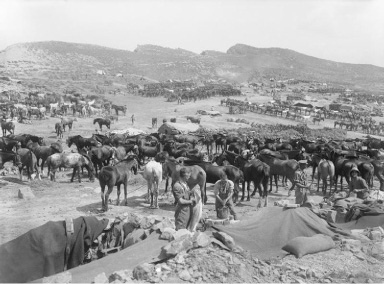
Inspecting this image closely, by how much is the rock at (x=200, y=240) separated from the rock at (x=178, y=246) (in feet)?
0.34

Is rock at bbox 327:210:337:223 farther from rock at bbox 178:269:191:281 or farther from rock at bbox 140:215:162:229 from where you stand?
rock at bbox 178:269:191:281

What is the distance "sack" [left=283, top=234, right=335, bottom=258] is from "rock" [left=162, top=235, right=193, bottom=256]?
9.83 feet

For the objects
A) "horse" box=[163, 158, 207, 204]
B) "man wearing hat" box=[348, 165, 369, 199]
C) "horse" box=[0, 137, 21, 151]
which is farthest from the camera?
"horse" box=[0, 137, 21, 151]

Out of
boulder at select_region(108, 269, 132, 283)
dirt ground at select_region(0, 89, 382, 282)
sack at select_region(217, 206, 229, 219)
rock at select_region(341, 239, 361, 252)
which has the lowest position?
dirt ground at select_region(0, 89, 382, 282)

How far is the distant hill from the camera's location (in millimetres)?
100062

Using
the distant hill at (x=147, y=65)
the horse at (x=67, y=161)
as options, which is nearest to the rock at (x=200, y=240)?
the horse at (x=67, y=161)

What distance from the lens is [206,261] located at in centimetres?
758

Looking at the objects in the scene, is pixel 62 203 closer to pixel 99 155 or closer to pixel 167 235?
pixel 99 155

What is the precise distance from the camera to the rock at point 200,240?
26.2 ft

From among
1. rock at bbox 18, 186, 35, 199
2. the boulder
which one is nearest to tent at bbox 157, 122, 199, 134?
rock at bbox 18, 186, 35, 199

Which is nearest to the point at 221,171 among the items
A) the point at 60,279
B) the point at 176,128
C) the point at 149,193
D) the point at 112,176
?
the point at 149,193

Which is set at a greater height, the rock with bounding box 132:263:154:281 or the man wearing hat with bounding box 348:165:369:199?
the rock with bounding box 132:263:154:281

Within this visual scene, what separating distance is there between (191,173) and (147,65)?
12211 cm

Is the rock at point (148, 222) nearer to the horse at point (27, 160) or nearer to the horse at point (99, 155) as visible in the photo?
the horse at point (27, 160)
